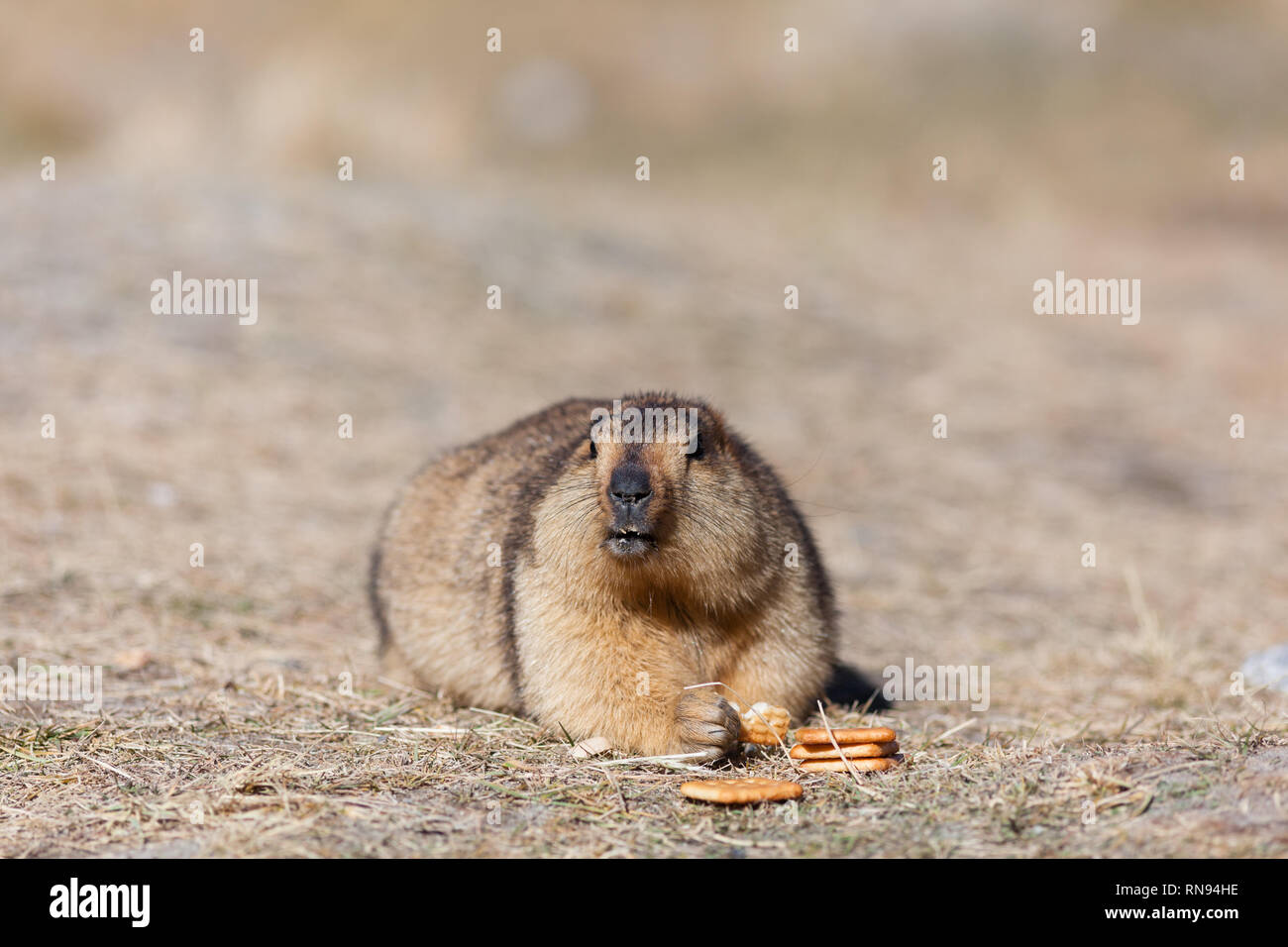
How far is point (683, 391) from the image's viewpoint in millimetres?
13492

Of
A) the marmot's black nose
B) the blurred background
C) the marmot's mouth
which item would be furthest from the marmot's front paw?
the blurred background

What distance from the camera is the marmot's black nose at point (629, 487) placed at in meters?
5.21

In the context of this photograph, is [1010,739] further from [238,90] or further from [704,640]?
[238,90]

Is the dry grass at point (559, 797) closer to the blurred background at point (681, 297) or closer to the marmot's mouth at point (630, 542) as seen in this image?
the marmot's mouth at point (630, 542)

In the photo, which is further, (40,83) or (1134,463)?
(40,83)

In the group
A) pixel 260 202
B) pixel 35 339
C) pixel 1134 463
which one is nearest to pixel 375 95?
pixel 260 202

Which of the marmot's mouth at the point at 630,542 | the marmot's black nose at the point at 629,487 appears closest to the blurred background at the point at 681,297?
the marmot's mouth at the point at 630,542

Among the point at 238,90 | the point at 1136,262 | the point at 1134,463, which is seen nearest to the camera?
the point at 1134,463

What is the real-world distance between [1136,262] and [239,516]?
15.3m

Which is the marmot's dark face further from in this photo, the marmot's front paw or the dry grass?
the dry grass

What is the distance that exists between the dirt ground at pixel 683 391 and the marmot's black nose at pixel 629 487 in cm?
110

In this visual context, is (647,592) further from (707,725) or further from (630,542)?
(707,725)

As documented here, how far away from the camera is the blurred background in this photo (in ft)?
30.2

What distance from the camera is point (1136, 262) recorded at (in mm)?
20031
